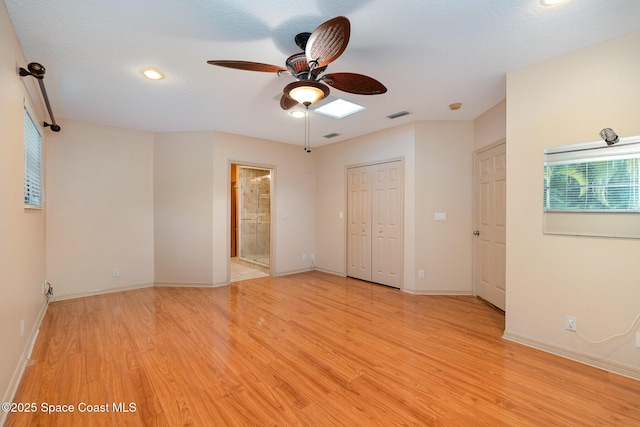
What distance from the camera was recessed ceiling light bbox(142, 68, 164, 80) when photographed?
8.57 feet

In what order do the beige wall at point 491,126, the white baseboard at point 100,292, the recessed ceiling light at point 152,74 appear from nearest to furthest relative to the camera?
the recessed ceiling light at point 152,74, the beige wall at point 491,126, the white baseboard at point 100,292

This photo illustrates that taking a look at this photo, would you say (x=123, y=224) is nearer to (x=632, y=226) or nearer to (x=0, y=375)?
(x=0, y=375)

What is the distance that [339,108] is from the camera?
12.0ft

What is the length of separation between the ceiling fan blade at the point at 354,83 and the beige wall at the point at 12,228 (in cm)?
215

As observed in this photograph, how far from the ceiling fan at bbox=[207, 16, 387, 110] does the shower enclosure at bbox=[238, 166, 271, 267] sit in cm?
465

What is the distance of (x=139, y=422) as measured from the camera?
1.65m

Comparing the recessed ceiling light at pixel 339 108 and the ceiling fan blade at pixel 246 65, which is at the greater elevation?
the recessed ceiling light at pixel 339 108

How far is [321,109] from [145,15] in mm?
2148

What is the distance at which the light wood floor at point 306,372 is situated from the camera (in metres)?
1.72

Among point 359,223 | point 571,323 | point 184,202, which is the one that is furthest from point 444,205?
point 184,202

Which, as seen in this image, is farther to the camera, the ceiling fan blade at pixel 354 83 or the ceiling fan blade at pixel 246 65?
the ceiling fan blade at pixel 354 83

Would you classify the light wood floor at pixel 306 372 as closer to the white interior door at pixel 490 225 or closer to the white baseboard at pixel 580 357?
the white baseboard at pixel 580 357

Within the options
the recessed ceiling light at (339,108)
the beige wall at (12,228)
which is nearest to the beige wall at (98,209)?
the beige wall at (12,228)

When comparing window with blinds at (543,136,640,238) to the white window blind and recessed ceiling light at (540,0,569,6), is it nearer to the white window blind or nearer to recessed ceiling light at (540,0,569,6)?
the white window blind
